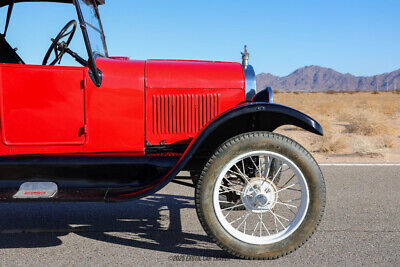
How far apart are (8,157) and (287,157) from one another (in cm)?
211

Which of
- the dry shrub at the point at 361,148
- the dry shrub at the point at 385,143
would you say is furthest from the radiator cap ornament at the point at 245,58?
the dry shrub at the point at 385,143

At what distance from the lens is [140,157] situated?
3.16m

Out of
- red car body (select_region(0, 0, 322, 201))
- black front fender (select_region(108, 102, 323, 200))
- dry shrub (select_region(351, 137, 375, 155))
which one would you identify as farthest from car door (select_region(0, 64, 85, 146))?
dry shrub (select_region(351, 137, 375, 155))

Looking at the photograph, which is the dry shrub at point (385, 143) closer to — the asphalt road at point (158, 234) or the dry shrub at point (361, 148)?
the dry shrub at point (361, 148)

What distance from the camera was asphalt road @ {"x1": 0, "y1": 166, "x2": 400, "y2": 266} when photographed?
9.28ft

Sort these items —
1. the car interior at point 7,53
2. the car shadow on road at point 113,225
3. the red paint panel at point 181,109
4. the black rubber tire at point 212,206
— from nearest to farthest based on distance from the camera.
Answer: the black rubber tire at point 212,206 < the car shadow on road at point 113,225 < the red paint panel at point 181,109 < the car interior at point 7,53

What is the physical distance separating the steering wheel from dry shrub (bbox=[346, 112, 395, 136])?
11.9 m

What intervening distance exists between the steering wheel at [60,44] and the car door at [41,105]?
0.46 meters

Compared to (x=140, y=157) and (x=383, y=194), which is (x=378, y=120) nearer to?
(x=383, y=194)

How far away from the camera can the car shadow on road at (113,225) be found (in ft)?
10.2

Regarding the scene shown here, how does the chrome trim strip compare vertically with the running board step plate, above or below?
above

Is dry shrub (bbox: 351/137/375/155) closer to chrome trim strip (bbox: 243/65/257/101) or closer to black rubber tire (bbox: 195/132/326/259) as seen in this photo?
chrome trim strip (bbox: 243/65/257/101)

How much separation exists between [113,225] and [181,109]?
1.23 meters

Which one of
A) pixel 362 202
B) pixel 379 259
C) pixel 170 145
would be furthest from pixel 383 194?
pixel 170 145
